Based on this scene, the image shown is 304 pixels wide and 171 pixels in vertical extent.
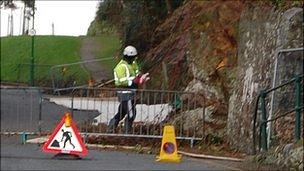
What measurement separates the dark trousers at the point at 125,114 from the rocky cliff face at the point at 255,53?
66.2 inches

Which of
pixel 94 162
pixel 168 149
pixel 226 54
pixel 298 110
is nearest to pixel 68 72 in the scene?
pixel 226 54

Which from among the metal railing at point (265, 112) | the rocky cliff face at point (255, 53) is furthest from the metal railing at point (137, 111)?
the metal railing at point (265, 112)

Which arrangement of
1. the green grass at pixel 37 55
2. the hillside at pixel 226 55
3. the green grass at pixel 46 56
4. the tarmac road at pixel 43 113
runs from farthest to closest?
the green grass at pixel 46 56 → the green grass at pixel 37 55 → the hillside at pixel 226 55 → the tarmac road at pixel 43 113

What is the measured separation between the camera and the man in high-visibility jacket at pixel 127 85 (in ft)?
43.2

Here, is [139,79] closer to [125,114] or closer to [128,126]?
[125,114]

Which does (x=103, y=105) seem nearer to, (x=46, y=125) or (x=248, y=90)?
(x=46, y=125)

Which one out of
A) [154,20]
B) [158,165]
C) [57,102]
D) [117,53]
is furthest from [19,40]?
[154,20]

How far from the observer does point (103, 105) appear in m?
14.6

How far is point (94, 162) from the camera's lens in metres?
10.3

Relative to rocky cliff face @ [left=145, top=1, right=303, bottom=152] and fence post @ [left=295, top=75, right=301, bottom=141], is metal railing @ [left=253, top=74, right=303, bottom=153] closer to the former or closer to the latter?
fence post @ [left=295, top=75, right=301, bottom=141]

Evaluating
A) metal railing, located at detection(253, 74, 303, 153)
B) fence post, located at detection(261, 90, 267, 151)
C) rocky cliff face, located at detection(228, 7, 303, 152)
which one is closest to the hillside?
rocky cliff face, located at detection(228, 7, 303, 152)

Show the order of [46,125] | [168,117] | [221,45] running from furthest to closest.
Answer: [221,45]
[168,117]
[46,125]

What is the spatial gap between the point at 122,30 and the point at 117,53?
17.0 ft

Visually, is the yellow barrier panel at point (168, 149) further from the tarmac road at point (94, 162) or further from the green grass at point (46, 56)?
the green grass at point (46, 56)
